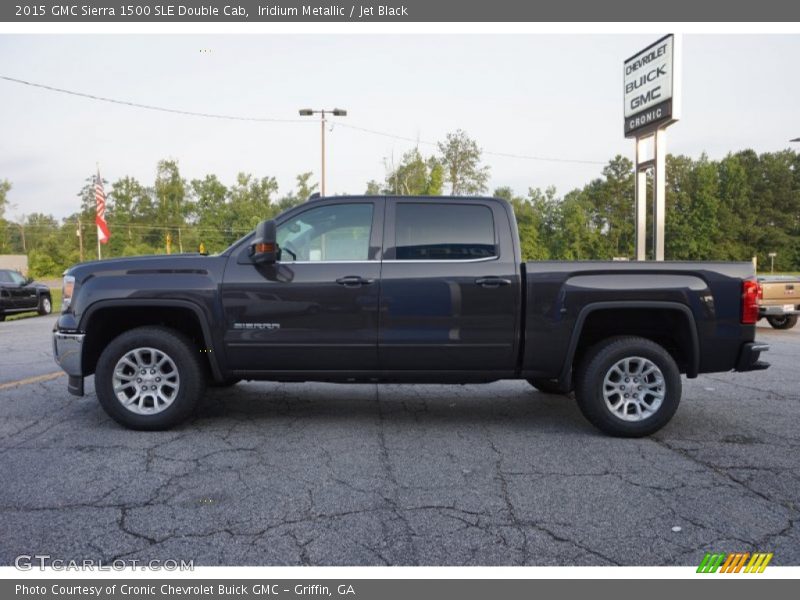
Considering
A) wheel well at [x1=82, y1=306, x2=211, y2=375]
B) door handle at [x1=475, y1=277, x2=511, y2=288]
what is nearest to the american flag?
wheel well at [x1=82, y1=306, x2=211, y2=375]

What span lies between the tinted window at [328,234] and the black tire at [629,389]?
207 cm

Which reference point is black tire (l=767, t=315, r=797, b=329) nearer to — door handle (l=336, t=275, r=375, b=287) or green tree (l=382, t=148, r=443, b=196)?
door handle (l=336, t=275, r=375, b=287)

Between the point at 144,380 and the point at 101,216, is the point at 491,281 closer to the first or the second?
the point at 144,380

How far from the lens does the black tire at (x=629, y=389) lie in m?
4.75

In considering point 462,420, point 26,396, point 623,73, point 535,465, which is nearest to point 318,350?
point 462,420

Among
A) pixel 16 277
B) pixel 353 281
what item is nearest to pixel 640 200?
pixel 353 281

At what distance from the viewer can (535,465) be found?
411 cm

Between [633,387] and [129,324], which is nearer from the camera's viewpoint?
[633,387]

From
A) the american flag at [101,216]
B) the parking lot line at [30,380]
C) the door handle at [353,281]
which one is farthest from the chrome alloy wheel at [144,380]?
the american flag at [101,216]

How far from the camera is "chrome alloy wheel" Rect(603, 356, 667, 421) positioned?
15.7 ft

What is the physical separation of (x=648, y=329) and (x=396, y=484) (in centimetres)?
271

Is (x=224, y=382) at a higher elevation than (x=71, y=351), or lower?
lower

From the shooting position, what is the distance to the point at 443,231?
501cm

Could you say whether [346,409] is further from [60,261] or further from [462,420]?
[60,261]
